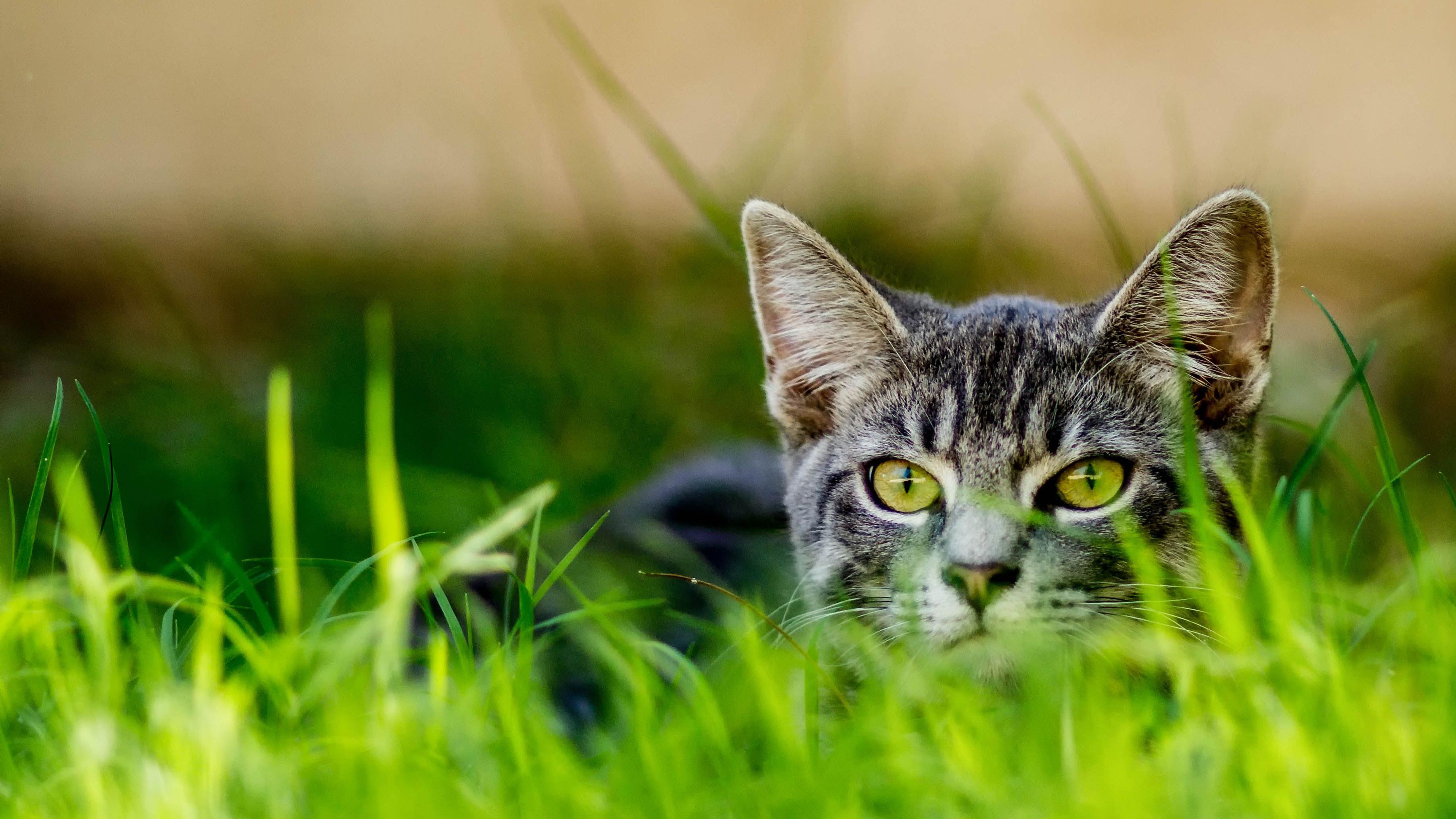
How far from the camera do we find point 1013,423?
1.61 m

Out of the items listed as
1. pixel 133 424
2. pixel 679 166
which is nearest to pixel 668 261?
pixel 679 166

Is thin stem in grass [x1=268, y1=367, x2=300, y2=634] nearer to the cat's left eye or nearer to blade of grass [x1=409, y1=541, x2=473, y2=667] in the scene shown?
blade of grass [x1=409, y1=541, x2=473, y2=667]

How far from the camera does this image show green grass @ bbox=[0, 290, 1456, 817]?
1.01 meters

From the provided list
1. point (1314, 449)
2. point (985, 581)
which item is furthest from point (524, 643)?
point (1314, 449)

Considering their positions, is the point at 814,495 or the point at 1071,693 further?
the point at 814,495

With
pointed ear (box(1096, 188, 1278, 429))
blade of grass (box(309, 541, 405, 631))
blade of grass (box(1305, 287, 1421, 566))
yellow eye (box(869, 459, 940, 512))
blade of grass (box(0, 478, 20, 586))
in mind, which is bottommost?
blade of grass (box(0, 478, 20, 586))

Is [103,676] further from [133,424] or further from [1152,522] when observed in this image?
[133,424]

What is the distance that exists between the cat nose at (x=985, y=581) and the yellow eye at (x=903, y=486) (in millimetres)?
230

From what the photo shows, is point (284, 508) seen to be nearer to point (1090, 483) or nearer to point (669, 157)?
point (1090, 483)

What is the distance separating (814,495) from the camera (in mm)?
1813

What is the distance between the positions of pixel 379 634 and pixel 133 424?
1.81 m

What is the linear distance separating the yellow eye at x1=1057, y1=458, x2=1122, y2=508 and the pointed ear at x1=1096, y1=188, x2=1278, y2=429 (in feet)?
0.59

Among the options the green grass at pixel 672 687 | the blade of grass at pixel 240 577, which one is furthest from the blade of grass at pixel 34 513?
the blade of grass at pixel 240 577

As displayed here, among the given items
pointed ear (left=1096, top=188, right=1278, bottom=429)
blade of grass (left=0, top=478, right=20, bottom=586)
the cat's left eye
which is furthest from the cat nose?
blade of grass (left=0, top=478, right=20, bottom=586)
